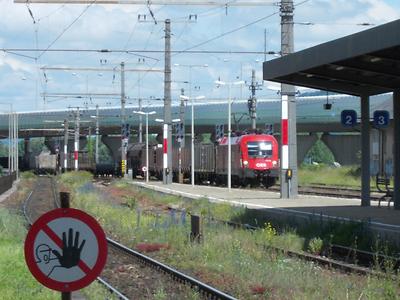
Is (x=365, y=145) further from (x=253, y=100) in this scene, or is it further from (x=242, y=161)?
(x=253, y=100)

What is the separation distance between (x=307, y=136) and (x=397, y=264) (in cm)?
8672

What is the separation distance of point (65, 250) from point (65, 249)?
0.03ft

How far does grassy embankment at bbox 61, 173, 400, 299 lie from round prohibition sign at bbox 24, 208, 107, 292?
5407mm

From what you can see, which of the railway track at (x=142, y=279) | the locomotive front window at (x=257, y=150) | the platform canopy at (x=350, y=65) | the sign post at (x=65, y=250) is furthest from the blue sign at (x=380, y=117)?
the locomotive front window at (x=257, y=150)

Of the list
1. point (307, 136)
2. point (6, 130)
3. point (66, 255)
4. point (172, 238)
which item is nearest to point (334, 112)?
point (307, 136)

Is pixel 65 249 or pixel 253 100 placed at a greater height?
pixel 253 100

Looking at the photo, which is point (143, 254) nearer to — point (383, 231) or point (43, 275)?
point (383, 231)

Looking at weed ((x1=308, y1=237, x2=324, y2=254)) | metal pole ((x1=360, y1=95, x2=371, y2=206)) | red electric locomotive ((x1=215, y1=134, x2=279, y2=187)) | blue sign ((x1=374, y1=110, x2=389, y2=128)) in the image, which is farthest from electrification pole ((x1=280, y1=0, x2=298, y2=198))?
red electric locomotive ((x1=215, y1=134, x2=279, y2=187))

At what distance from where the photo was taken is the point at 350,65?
64.3 ft

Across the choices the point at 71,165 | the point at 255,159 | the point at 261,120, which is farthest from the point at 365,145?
the point at 71,165

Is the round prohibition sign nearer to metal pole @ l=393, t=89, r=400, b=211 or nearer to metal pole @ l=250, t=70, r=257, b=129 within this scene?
metal pole @ l=393, t=89, r=400, b=211

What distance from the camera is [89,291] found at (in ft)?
39.0

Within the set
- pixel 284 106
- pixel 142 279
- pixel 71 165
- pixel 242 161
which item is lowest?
pixel 142 279

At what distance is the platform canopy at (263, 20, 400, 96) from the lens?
1659 centimetres
